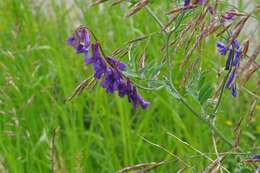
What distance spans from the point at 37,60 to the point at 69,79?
0.35 meters

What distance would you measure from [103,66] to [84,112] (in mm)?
1403

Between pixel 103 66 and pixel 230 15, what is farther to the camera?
pixel 103 66

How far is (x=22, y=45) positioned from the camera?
307 centimetres

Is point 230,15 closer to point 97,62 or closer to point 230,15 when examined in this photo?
point 230,15

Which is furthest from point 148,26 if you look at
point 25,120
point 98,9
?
point 25,120

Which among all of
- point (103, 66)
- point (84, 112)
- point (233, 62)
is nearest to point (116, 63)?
point (103, 66)

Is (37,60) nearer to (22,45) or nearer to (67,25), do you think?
(22,45)

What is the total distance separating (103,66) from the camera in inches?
58.5

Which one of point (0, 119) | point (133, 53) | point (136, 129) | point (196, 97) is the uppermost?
point (133, 53)

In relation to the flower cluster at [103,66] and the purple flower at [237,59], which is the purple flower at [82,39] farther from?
the purple flower at [237,59]

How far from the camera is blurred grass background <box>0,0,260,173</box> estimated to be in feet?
7.58

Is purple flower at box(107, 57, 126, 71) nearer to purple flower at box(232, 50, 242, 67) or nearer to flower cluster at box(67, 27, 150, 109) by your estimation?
flower cluster at box(67, 27, 150, 109)

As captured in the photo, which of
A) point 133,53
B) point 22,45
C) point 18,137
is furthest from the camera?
point 22,45

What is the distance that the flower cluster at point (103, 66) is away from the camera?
1486mm
